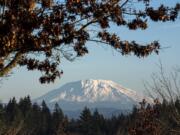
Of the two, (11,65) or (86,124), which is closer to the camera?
(11,65)

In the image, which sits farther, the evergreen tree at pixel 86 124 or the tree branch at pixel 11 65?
the evergreen tree at pixel 86 124

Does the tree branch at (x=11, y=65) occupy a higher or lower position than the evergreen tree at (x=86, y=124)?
lower

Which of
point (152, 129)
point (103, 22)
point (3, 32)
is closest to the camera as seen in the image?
point (3, 32)

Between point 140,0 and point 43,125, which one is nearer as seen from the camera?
point 140,0

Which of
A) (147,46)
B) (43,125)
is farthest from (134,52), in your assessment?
(43,125)

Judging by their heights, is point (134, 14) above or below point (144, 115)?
above

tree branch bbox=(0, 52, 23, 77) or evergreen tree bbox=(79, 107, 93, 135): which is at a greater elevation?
evergreen tree bbox=(79, 107, 93, 135)

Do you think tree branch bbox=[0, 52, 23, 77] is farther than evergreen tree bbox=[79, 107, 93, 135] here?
No

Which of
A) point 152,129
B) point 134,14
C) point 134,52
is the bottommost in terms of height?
point 152,129

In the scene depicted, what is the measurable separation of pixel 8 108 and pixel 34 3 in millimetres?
127087

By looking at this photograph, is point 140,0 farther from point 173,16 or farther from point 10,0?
point 10,0

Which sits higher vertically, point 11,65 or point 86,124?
point 86,124

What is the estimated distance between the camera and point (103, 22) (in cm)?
1399

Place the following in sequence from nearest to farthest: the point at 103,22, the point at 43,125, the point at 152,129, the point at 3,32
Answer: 1. the point at 3,32
2. the point at 103,22
3. the point at 152,129
4. the point at 43,125
